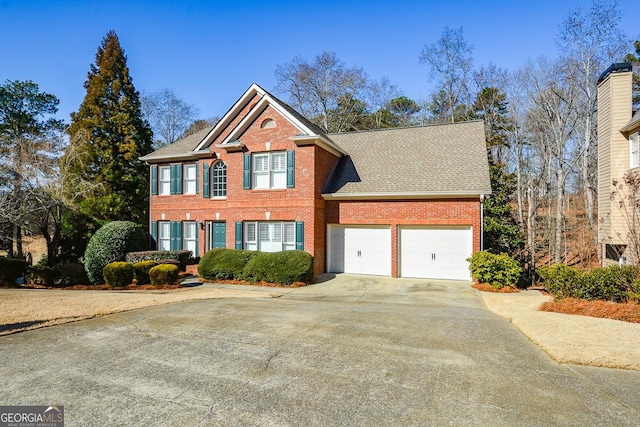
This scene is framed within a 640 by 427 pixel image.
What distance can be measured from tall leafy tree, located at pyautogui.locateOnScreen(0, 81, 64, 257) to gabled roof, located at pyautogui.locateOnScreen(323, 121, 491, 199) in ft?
49.8

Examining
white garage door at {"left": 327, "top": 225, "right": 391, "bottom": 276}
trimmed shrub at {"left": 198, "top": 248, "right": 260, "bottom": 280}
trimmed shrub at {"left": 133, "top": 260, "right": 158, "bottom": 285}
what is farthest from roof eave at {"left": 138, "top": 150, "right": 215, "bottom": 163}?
white garage door at {"left": 327, "top": 225, "right": 391, "bottom": 276}

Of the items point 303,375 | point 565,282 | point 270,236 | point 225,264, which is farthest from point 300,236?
point 303,375

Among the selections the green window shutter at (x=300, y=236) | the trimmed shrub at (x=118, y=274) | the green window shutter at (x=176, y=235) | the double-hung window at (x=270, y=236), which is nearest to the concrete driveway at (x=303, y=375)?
the trimmed shrub at (x=118, y=274)

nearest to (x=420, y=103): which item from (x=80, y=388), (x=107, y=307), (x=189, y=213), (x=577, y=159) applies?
(x=577, y=159)

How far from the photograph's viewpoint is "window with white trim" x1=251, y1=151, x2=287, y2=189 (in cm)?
1694

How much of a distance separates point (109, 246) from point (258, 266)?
298 inches

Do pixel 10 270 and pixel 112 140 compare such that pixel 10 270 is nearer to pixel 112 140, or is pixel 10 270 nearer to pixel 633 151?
pixel 112 140

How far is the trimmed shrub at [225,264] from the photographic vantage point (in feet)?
50.9

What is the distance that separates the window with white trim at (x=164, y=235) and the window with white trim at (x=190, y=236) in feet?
3.66

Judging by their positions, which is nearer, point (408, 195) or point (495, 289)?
point (495, 289)

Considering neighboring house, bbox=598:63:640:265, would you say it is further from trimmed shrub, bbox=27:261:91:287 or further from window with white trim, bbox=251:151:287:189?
trimmed shrub, bbox=27:261:91:287

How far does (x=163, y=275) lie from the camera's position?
47.3ft

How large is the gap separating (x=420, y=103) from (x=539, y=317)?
31.2m

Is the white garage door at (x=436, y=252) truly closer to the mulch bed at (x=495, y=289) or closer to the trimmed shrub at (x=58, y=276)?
the mulch bed at (x=495, y=289)
